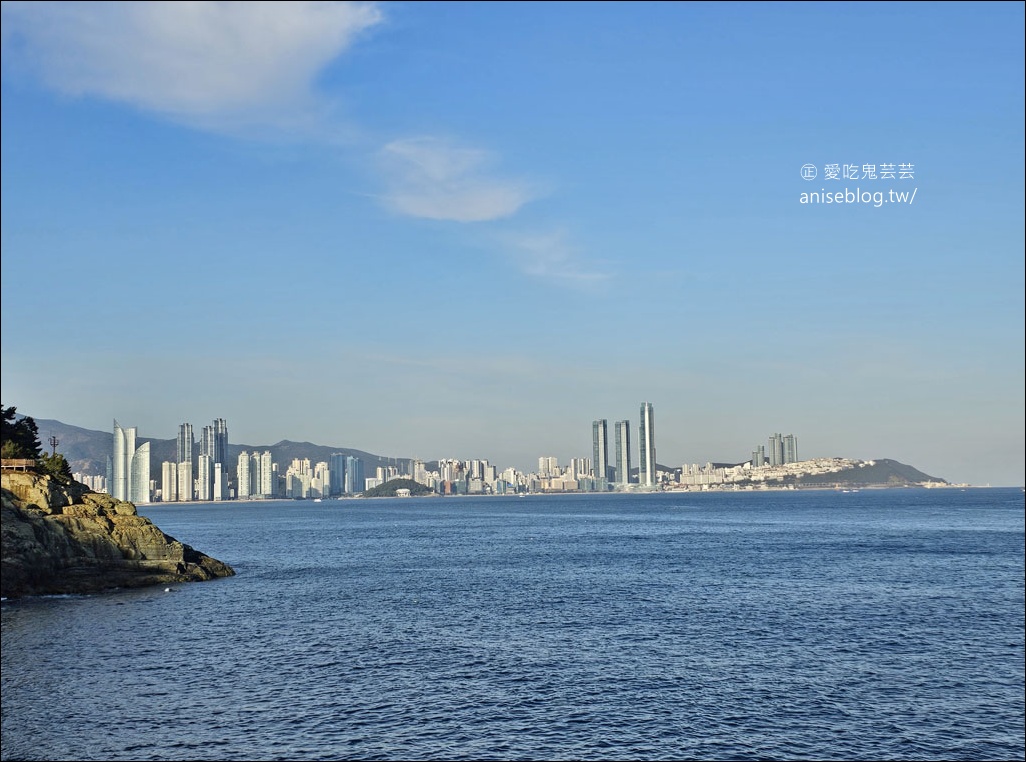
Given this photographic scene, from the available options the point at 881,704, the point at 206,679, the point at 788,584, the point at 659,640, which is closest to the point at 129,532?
the point at 206,679

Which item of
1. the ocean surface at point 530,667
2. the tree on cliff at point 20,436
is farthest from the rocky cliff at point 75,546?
the tree on cliff at point 20,436

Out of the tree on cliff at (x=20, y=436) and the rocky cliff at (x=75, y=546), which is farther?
the tree on cliff at (x=20, y=436)

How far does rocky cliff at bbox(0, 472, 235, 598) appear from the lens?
8575 centimetres

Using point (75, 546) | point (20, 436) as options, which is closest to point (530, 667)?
point (75, 546)

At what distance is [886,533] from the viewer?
16662cm

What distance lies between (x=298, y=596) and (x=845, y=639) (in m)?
53.8

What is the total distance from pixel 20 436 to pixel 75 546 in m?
33.5

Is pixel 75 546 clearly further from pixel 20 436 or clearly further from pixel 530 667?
pixel 530 667

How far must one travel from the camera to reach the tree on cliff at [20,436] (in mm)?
108750

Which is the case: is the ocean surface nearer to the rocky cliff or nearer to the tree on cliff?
the rocky cliff

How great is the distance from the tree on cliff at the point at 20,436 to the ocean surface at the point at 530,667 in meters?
33.4

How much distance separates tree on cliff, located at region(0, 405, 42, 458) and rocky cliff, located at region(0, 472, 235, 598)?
11.2 metres

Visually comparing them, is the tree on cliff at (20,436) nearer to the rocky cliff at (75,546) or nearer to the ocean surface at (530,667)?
the rocky cliff at (75,546)

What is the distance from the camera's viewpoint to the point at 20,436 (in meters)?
116
